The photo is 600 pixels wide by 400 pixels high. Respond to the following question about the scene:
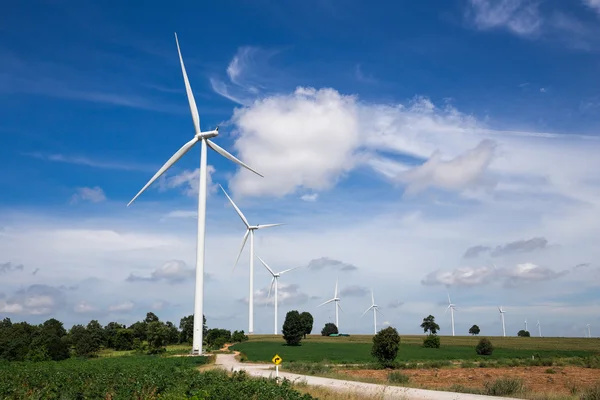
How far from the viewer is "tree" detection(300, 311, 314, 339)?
101906 millimetres

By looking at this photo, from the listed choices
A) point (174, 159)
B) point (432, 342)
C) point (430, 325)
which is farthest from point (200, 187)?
point (430, 325)

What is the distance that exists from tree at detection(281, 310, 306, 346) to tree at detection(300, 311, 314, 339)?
1.06 meters

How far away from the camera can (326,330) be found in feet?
533

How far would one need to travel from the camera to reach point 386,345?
54.9 metres

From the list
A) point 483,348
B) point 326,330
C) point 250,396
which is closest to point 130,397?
point 250,396

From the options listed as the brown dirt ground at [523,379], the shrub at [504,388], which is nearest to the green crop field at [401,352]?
the brown dirt ground at [523,379]

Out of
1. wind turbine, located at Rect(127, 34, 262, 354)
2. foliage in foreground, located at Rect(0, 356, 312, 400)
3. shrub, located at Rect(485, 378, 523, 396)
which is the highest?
wind turbine, located at Rect(127, 34, 262, 354)

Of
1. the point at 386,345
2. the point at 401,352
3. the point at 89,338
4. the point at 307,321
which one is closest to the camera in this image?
the point at 386,345

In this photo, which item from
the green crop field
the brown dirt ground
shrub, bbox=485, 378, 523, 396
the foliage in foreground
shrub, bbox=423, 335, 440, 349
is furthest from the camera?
shrub, bbox=423, 335, 440, 349

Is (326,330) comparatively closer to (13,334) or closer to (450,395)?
(13,334)

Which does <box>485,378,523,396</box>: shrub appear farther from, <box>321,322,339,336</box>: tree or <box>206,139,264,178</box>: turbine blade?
<box>321,322,339,336</box>: tree

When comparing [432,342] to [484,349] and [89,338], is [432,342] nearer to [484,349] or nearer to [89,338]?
[484,349]

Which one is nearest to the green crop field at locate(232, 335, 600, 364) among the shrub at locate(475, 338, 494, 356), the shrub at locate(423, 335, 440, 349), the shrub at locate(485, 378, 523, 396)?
the shrub at locate(475, 338, 494, 356)

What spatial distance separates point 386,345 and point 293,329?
1839 inches
